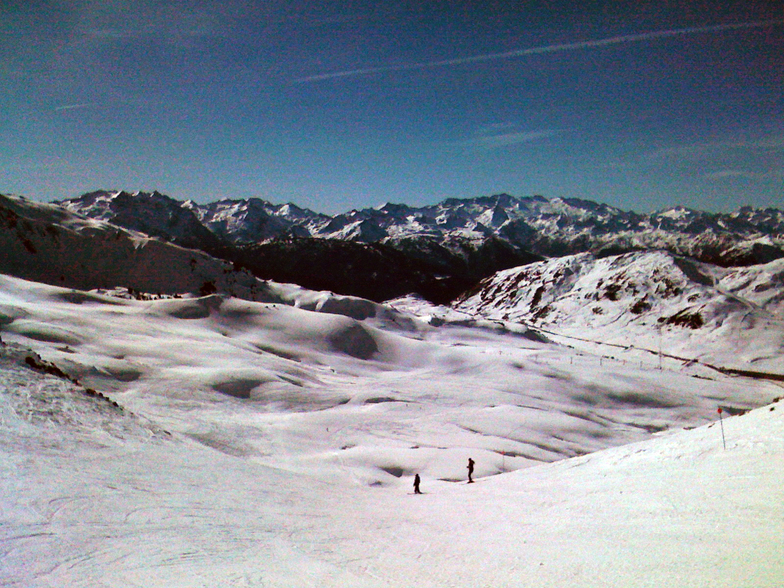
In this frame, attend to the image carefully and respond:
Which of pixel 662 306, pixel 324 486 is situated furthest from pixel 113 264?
pixel 662 306

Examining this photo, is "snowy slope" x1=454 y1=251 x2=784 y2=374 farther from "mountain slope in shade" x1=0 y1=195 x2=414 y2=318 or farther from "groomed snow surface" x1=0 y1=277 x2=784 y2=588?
"groomed snow surface" x1=0 y1=277 x2=784 y2=588

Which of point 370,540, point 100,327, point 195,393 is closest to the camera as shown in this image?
point 370,540

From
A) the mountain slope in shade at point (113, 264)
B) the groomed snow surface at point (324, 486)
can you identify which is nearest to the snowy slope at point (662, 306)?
the mountain slope in shade at point (113, 264)

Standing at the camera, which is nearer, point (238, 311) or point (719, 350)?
point (238, 311)

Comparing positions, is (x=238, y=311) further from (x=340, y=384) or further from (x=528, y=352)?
(x=528, y=352)

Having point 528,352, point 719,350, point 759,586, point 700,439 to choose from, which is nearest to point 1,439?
point 759,586

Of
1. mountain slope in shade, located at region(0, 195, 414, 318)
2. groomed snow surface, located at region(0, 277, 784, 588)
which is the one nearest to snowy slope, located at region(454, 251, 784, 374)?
mountain slope in shade, located at region(0, 195, 414, 318)

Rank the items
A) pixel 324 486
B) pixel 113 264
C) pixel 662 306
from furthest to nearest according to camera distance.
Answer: pixel 662 306, pixel 113 264, pixel 324 486

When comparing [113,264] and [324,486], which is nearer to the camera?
[324,486]

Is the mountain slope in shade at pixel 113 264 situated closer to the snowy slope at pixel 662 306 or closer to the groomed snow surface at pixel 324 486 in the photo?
the groomed snow surface at pixel 324 486

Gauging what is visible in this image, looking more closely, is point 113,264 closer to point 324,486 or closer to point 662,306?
point 324,486
